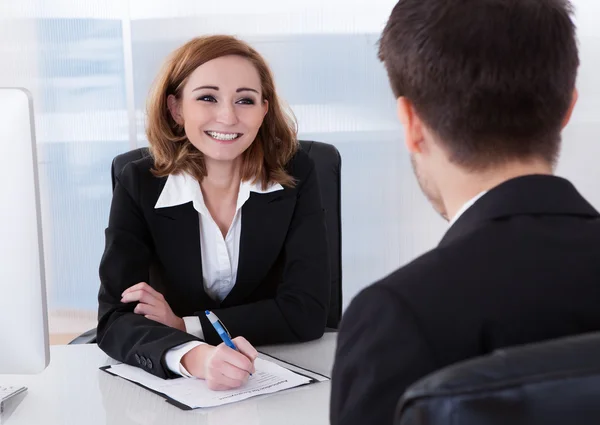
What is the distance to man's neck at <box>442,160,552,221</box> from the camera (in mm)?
828

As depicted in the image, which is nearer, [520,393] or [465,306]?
[520,393]

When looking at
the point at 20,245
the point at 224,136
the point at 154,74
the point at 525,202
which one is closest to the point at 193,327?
the point at 224,136

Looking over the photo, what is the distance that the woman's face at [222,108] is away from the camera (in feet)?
6.55

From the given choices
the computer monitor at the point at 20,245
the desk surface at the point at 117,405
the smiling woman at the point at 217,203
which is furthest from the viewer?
the smiling woman at the point at 217,203

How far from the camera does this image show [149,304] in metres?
1.74

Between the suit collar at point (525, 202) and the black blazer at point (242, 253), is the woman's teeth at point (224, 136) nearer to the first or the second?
the black blazer at point (242, 253)

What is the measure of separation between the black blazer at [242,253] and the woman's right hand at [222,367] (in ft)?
0.99

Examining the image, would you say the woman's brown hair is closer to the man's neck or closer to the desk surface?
the desk surface

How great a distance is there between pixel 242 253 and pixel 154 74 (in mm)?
2189

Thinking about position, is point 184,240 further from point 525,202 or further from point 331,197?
point 525,202

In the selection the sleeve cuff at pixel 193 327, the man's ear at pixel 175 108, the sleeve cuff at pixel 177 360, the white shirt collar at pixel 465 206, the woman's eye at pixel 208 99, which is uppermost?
the woman's eye at pixel 208 99

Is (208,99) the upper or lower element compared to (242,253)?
upper

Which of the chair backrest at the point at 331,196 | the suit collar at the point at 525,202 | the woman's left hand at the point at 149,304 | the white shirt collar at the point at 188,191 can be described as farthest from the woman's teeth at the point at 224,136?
the suit collar at the point at 525,202

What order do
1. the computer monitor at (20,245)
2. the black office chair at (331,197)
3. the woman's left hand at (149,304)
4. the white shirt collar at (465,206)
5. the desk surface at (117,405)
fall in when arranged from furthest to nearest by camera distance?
1. the black office chair at (331,197)
2. the woman's left hand at (149,304)
3. the desk surface at (117,405)
4. the computer monitor at (20,245)
5. the white shirt collar at (465,206)
